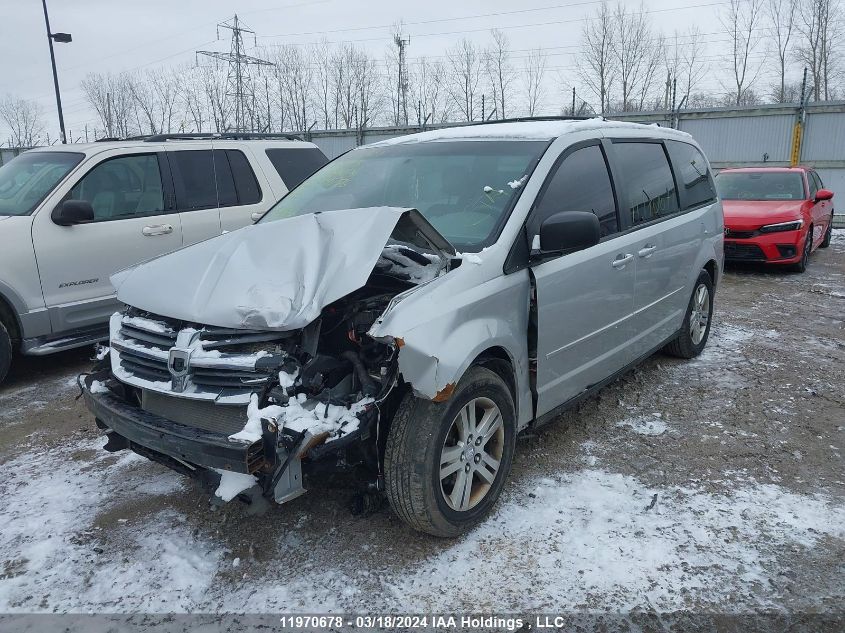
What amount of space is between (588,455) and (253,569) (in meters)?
2.06

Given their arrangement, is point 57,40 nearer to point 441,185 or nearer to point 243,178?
point 243,178

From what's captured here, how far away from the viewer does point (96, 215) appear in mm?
5641

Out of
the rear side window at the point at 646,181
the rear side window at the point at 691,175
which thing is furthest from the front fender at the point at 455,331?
the rear side window at the point at 691,175

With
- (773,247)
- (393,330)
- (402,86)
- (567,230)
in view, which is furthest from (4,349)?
(402,86)

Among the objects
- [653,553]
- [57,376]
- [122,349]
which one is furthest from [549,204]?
[57,376]

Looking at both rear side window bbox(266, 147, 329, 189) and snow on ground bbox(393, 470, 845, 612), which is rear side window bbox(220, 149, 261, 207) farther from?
snow on ground bbox(393, 470, 845, 612)

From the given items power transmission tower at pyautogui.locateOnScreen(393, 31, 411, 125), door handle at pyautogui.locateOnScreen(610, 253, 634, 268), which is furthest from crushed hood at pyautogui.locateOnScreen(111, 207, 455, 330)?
power transmission tower at pyautogui.locateOnScreen(393, 31, 411, 125)

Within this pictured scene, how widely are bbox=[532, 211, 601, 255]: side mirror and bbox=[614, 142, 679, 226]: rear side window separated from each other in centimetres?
114

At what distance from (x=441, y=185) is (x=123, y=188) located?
3533 mm

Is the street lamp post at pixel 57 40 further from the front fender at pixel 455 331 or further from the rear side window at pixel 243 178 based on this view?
the front fender at pixel 455 331

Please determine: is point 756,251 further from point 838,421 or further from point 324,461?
point 324,461

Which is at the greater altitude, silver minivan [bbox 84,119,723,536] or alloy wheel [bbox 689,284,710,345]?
silver minivan [bbox 84,119,723,536]

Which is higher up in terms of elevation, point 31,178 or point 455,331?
point 31,178

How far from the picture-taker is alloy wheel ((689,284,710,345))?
5588 millimetres
